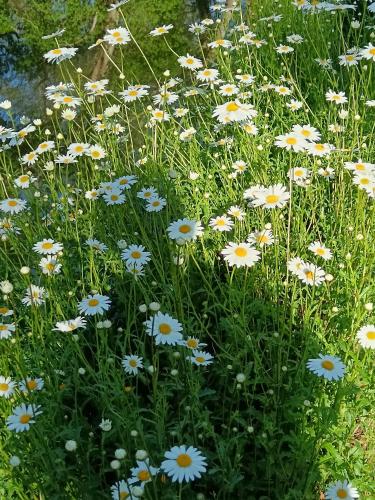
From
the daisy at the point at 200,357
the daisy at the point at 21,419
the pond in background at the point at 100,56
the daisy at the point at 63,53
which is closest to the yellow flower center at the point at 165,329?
the daisy at the point at 200,357

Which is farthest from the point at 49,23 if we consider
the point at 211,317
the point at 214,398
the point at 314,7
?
the point at 214,398

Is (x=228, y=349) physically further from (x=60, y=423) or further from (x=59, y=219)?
(x=59, y=219)

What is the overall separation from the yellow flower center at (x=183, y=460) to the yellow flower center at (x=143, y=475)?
86mm

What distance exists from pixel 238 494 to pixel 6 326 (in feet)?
3.03

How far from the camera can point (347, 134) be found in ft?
10.0

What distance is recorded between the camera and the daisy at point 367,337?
5.94 ft

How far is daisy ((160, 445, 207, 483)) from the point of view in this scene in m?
1.41

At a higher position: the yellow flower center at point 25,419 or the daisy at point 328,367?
the daisy at point 328,367

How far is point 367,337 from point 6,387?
113cm

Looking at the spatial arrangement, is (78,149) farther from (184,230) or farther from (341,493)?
(341,493)

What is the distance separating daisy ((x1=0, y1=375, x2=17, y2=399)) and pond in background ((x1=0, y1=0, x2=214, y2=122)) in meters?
3.82

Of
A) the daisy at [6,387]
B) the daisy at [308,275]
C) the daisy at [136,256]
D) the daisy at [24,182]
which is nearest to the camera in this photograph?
the daisy at [6,387]

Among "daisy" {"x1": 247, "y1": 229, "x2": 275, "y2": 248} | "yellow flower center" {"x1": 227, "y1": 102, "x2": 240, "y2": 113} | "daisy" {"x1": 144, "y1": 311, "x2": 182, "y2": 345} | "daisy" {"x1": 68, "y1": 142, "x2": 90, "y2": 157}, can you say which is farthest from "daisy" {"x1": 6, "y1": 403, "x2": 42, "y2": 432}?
"daisy" {"x1": 68, "y1": 142, "x2": 90, "y2": 157}

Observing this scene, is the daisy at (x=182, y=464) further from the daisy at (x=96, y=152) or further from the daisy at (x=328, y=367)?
the daisy at (x=96, y=152)
